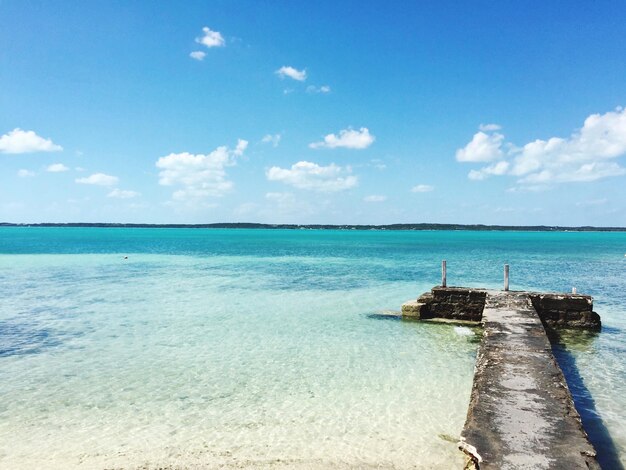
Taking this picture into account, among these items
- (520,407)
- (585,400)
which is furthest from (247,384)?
(585,400)

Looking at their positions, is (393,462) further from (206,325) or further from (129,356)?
(206,325)

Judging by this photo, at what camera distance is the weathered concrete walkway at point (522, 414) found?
5.09m

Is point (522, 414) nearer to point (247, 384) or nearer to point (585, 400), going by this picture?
point (585, 400)

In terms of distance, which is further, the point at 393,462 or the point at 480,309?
the point at 480,309

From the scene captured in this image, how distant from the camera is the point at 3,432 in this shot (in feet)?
24.3

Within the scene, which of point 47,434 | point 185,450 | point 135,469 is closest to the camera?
point 135,469

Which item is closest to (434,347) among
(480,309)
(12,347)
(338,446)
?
(480,309)

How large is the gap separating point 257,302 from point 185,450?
1334cm

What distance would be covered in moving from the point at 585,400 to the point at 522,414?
339 cm

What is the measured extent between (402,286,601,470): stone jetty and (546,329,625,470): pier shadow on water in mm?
816

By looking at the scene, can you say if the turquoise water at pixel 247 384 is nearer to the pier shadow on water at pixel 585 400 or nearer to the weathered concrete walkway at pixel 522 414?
the pier shadow on water at pixel 585 400

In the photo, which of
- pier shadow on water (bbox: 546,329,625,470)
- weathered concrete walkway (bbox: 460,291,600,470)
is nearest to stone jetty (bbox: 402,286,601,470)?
weathered concrete walkway (bbox: 460,291,600,470)

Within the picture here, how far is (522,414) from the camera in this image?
618 centimetres

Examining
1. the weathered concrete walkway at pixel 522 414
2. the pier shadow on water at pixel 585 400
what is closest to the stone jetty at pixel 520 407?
the weathered concrete walkway at pixel 522 414
